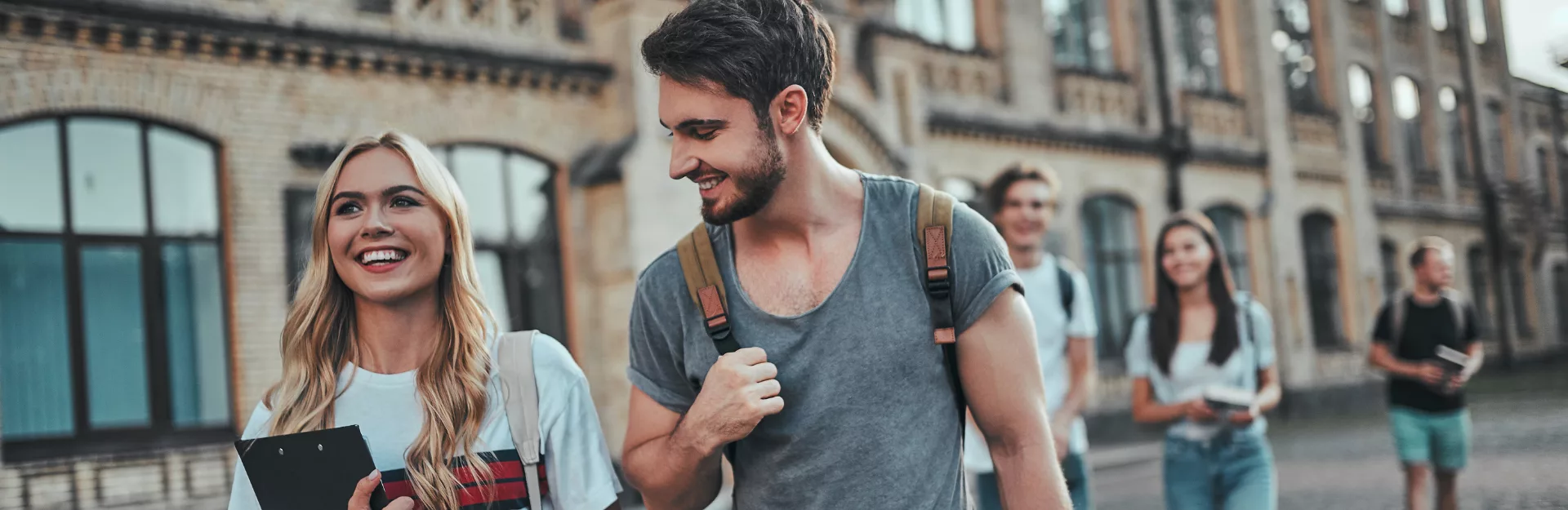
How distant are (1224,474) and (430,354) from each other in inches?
134

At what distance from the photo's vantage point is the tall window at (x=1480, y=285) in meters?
27.5

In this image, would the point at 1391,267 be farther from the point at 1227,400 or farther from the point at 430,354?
the point at 430,354

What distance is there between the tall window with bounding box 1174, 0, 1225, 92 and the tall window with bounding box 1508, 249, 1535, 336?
41.8 ft

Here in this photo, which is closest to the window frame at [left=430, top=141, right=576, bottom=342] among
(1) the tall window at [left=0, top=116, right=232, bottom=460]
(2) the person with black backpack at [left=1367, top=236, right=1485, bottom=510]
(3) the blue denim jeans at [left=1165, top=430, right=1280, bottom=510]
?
(1) the tall window at [left=0, top=116, right=232, bottom=460]

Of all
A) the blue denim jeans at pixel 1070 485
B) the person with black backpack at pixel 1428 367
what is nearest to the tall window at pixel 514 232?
the blue denim jeans at pixel 1070 485

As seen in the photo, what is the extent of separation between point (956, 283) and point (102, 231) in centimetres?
840

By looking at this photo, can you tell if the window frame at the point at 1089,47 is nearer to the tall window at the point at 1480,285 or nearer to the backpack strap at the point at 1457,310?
the backpack strap at the point at 1457,310

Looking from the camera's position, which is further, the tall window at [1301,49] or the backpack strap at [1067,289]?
the tall window at [1301,49]

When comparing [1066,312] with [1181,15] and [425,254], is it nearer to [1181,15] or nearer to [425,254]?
[425,254]

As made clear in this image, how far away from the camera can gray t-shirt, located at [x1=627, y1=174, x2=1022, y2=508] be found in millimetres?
2361

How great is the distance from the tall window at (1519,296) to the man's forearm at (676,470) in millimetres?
31328

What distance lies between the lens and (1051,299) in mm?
5434

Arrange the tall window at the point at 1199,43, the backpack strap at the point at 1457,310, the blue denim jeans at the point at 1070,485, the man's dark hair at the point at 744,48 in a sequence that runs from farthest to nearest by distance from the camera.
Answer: the tall window at the point at 1199,43 → the backpack strap at the point at 1457,310 → the blue denim jeans at the point at 1070,485 → the man's dark hair at the point at 744,48

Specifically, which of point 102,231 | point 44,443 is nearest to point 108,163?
point 102,231
